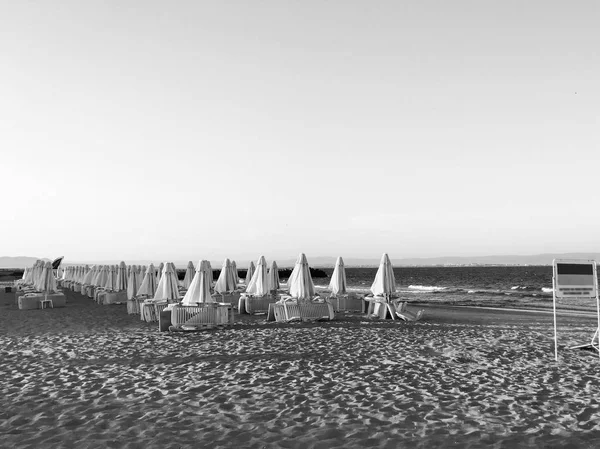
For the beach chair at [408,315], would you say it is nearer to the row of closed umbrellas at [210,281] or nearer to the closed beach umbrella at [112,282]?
the row of closed umbrellas at [210,281]

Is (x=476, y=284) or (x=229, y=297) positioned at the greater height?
(x=229, y=297)

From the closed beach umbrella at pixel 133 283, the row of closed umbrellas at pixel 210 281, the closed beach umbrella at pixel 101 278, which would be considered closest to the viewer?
the row of closed umbrellas at pixel 210 281

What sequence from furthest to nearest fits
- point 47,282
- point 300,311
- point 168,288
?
1. point 47,282
2. point 168,288
3. point 300,311

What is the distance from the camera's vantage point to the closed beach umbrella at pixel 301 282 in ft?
49.7

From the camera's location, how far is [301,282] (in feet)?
50.2

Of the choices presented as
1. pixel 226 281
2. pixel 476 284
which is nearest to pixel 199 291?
pixel 226 281

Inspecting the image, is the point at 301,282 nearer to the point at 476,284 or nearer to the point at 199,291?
the point at 199,291

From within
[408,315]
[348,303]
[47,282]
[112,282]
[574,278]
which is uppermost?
[574,278]

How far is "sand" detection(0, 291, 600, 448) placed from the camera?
5418mm

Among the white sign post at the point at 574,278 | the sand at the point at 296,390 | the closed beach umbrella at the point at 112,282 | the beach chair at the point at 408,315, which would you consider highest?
the white sign post at the point at 574,278

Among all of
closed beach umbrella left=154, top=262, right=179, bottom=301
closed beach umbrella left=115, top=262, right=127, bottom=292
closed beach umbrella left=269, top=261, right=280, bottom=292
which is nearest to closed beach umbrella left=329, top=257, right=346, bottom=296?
closed beach umbrella left=269, top=261, right=280, bottom=292

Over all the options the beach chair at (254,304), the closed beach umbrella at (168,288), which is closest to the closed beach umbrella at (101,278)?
the beach chair at (254,304)

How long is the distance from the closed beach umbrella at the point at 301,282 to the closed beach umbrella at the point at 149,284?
17.0ft

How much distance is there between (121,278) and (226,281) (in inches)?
203
